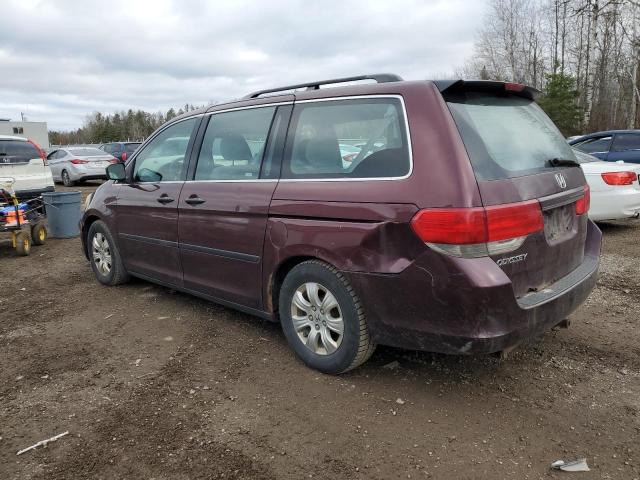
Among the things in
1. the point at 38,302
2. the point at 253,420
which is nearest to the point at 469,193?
the point at 253,420

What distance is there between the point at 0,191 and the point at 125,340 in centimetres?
515

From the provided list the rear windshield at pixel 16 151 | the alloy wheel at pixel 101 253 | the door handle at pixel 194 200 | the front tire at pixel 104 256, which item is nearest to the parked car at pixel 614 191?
the door handle at pixel 194 200

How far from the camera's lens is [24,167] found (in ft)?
30.6

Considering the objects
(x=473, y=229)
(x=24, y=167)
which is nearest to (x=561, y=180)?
(x=473, y=229)

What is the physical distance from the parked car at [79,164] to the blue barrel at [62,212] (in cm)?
1011

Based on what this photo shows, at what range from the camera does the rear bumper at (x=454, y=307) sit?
8.46ft

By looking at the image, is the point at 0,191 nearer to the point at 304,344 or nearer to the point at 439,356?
the point at 304,344

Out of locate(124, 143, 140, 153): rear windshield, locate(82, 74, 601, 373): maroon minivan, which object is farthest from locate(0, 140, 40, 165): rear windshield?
locate(124, 143, 140, 153): rear windshield

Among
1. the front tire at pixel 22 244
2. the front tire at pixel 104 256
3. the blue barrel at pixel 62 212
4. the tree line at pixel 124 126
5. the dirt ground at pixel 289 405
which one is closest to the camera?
the dirt ground at pixel 289 405

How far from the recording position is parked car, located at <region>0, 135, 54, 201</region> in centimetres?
907

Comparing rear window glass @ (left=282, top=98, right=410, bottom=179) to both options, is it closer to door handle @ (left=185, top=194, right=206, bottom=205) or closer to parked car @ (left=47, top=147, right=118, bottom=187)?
door handle @ (left=185, top=194, right=206, bottom=205)

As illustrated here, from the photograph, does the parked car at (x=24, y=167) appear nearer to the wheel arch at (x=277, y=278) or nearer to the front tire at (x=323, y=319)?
the wheel arch at (x=277, y=278)

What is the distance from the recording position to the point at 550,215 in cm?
297

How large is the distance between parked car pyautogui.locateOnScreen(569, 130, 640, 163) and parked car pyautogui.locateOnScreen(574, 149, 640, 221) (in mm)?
2881
